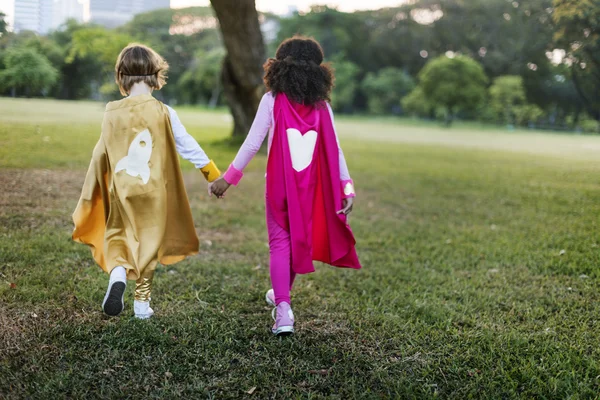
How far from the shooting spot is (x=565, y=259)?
5000 mm

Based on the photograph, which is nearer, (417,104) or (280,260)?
(280,260)

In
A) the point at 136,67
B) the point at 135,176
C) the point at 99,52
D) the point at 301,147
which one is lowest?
the point at 135,176

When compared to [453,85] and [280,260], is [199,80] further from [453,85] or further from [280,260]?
[453,85]

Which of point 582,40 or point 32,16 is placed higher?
point 582,40

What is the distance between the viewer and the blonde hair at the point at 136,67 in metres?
3.12

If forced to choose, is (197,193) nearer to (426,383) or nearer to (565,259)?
(565,259)

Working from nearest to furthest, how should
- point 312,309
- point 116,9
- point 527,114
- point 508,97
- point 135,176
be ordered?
point 135,176 → point 312,309 → point 116,9 → point 527,114 → point 508,97

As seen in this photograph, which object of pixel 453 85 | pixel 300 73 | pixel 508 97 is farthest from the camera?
pixel 453 85

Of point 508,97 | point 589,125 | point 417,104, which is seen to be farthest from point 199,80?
point 417,104

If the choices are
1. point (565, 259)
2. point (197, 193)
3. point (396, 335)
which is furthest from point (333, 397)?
point (197, 193)

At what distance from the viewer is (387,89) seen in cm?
4862

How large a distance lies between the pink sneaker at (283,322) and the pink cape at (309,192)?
0.78ft

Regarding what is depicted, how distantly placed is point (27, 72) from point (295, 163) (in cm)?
482

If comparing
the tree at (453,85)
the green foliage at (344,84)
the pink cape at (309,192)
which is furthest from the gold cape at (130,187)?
the green foliage at (344,84)
